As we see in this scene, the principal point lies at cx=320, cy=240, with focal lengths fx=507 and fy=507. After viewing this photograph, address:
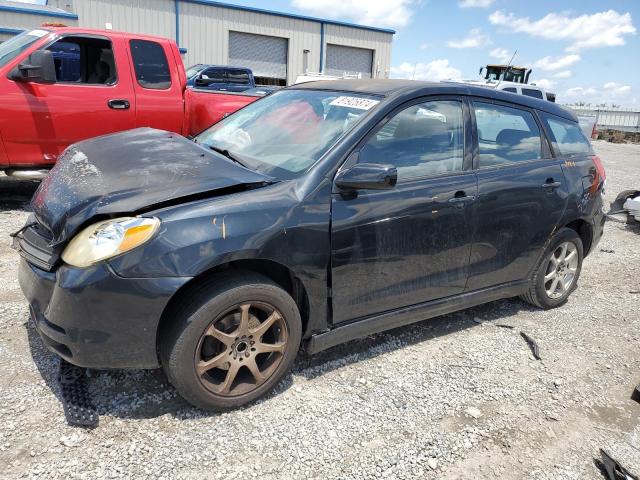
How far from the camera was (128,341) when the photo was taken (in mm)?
2414

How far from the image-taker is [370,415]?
9.26ft

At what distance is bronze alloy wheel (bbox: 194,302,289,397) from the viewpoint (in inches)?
103

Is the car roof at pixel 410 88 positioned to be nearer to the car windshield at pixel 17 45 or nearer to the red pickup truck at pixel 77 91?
the red pickup truck at pixel 77 91

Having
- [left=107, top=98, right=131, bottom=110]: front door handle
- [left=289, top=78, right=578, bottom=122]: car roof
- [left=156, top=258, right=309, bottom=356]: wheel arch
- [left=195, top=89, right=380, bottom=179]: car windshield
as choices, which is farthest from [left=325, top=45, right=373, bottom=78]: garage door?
[left=156, top=258, right=309, bottom=356]: wheel arch

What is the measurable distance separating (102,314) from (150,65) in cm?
512

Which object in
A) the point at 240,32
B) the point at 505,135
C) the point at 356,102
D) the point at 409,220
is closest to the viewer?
the point at 409,220

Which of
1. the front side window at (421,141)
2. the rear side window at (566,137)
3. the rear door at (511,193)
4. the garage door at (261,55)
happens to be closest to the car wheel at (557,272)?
the rear door at (511,193)

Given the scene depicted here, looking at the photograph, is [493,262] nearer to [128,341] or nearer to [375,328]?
[375,328]

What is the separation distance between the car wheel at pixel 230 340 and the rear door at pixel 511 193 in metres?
1.54

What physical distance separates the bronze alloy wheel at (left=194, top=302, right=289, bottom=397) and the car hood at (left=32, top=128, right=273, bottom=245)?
67 centimetres

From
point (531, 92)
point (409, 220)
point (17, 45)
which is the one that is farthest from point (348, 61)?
point (409, 220)

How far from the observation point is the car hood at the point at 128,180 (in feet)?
8.14

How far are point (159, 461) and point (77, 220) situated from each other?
1.20 m

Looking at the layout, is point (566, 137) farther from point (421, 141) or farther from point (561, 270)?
point (421, 141)
